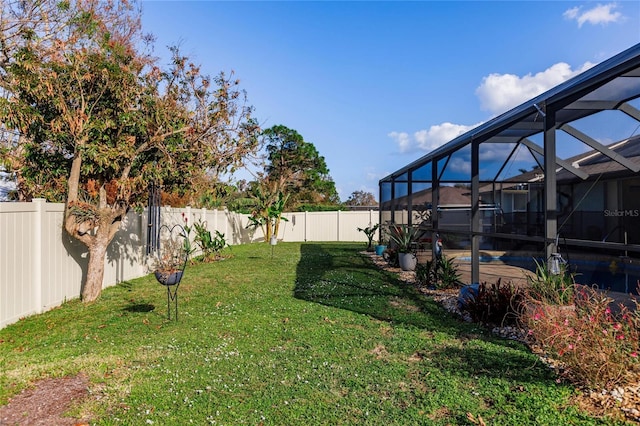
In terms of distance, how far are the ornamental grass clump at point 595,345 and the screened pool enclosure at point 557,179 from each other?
32.2 inches

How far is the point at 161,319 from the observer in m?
5.64

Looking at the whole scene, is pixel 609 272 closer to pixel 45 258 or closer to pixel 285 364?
pixel 285 364

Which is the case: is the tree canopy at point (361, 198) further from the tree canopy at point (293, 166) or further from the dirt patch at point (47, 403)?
the dirt patch at point (47, 403)

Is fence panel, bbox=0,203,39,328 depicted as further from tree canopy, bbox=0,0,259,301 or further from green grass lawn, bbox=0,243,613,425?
tree canopy, bbox=0,0,259,301

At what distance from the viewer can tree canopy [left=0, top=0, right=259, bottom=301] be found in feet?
19.8

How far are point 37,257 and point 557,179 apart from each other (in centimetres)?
819

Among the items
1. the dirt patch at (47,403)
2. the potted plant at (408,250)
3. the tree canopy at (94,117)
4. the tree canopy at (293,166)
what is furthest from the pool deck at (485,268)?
the tree canopy at (293,166)

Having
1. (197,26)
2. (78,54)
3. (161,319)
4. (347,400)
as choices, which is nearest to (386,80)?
(197,26)

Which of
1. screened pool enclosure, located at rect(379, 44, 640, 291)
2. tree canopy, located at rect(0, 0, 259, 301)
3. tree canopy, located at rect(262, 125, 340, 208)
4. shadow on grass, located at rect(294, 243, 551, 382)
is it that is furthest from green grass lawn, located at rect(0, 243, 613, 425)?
tree canopy, located at rect(262, 125, 340, 208)

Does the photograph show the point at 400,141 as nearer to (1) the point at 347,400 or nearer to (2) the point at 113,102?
(2) the point at 113,102

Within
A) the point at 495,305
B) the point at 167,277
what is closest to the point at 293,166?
the point at 167,277

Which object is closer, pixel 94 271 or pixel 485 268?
pixel 94 271

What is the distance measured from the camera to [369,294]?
285 inches

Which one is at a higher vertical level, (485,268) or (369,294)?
(485,268)
